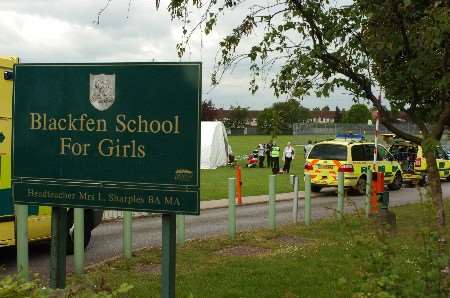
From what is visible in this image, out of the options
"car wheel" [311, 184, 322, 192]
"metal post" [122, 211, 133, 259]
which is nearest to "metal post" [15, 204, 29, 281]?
"metal post" [122, 211, 133, 259]

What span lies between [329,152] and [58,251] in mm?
17157

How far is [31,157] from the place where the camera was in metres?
5.00

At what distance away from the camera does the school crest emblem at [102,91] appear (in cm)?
473

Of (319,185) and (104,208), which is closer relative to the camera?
(104,208)

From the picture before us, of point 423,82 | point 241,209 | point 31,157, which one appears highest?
point 423,82

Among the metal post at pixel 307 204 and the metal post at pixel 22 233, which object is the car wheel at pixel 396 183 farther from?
the metal post at pixel 22 233

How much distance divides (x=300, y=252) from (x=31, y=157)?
4908 mm

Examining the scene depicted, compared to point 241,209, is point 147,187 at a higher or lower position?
higher

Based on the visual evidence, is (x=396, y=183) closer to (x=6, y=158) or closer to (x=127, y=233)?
(x=127, y=233)

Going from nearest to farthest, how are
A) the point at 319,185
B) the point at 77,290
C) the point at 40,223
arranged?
the point at 77,290
the point at 40,223
the point at 319,185

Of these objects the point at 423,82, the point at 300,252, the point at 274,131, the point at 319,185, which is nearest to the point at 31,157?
the point at 274,131

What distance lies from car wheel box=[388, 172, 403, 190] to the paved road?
A: 3955 mm

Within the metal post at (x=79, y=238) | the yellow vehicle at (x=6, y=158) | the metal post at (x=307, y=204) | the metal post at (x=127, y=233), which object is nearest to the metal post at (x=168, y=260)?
the metal post at (x=79, y=238)

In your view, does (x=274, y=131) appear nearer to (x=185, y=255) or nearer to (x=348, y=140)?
(x=185, y=255)
